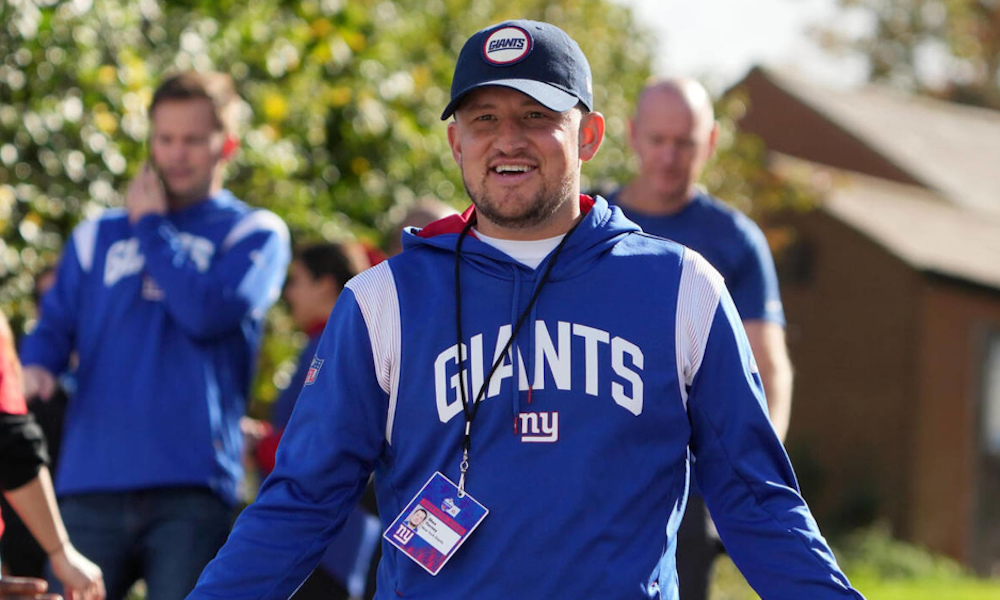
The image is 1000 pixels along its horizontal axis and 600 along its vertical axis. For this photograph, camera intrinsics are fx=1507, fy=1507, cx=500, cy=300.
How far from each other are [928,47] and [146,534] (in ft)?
147

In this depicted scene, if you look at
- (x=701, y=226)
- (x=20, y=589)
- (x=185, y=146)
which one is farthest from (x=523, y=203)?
(x=185, y=146)

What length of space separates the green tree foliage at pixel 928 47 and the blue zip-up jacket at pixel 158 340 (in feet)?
133

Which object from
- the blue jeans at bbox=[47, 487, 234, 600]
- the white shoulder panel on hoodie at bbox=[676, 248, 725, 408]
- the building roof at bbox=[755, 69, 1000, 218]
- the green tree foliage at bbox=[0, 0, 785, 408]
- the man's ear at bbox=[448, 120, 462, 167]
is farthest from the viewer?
the building roof at bbox=[755, 69, 1000, 218]

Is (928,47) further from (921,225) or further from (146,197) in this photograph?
(146,197)

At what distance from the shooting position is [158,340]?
16.6ft

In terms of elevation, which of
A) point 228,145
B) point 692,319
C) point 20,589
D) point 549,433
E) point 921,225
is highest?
point 228,145

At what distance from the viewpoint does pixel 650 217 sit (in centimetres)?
530

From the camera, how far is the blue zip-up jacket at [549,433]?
2.97 metres

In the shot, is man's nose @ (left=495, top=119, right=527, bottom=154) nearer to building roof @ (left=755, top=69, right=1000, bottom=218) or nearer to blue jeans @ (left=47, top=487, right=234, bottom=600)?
blue jeans @ (left=47, top=487, right=234, bottom=600)

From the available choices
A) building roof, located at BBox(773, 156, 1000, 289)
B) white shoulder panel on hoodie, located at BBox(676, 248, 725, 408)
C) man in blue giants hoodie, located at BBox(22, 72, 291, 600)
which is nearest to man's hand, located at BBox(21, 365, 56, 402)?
man in blue giants hoodie, located at BBox(22, 72, 291, 600)

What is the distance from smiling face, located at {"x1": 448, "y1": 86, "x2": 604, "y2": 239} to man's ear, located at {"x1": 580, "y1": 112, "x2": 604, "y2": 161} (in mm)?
102

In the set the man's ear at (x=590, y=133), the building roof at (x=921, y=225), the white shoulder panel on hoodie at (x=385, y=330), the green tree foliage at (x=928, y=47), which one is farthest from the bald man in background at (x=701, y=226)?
the green tree foliage at (x=928, y=47)

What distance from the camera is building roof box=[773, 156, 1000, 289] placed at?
21.2m

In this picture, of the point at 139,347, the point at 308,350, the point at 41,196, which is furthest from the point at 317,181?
the point at 139,347
